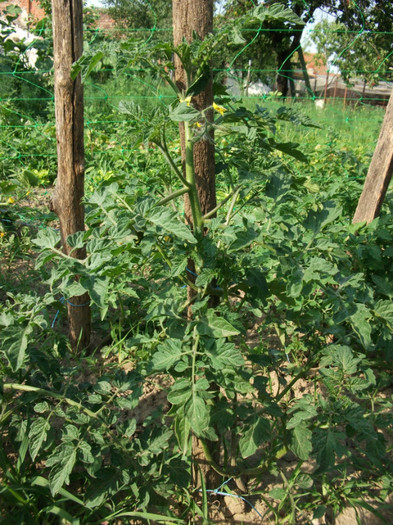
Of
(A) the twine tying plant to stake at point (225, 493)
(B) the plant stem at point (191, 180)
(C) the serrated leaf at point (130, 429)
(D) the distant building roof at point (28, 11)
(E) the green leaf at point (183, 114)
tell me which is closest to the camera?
(E) the green leaf at point (183, 114)

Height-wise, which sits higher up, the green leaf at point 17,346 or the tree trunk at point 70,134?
the tree trunk at point 70,134

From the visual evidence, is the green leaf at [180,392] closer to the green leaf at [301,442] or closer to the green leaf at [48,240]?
the green leaf at [301,442]

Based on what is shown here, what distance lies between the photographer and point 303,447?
1390 millimetres

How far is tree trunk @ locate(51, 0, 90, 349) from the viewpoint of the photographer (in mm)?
2014

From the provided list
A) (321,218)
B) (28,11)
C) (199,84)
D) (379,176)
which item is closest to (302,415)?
(321,218)

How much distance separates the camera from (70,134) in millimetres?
2129

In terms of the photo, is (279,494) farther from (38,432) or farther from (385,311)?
(38,432)

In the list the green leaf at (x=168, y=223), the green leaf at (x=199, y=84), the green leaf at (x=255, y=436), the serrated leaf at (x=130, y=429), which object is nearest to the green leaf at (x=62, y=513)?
the serrated leaf at (x=130, y=429)

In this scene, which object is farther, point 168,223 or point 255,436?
point 255,436

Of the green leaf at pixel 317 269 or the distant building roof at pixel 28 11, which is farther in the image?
the distant building roof at pixel 28 11

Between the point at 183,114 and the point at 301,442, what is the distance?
3.31 feet

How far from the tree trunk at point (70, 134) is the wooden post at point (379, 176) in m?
1.48

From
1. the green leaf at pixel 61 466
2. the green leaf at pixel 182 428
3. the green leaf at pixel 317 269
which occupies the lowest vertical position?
the green leaf at pixel 61 466

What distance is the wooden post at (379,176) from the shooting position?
2418 millimetres
